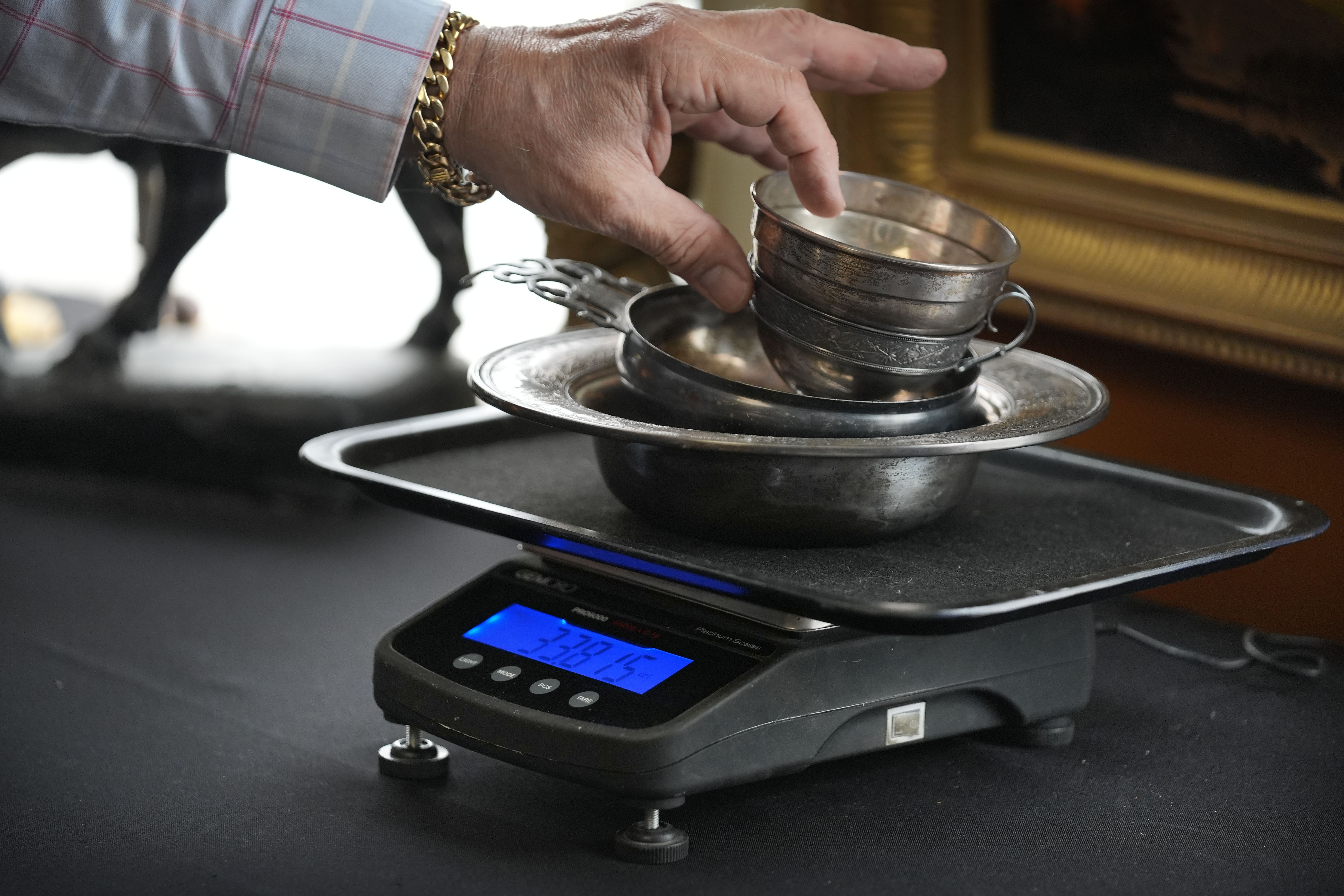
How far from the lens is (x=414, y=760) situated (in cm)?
88

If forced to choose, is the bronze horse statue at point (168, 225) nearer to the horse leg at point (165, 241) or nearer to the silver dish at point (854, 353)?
the horse leg at point (165, 241)

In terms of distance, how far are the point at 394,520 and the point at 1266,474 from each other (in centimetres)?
88

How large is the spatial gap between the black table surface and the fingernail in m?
0.32

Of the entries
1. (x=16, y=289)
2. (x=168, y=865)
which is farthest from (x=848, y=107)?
(x=16, y=289)

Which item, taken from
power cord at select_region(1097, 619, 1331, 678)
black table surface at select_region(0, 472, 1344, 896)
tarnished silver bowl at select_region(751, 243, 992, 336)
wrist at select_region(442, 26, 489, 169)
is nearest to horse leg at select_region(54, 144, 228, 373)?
black table surface at select_region(0, 472, 1344, 896)

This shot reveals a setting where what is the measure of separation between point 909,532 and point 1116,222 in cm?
53

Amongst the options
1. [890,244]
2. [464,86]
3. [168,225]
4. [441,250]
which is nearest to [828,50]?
[890,244]

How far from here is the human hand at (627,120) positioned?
0.83 m

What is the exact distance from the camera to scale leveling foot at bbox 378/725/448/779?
0.88m

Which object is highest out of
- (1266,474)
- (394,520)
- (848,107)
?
(848,107)

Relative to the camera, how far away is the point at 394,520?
56.4 inches

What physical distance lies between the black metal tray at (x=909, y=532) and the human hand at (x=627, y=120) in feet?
0.61

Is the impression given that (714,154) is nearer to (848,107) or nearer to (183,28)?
(848,107)

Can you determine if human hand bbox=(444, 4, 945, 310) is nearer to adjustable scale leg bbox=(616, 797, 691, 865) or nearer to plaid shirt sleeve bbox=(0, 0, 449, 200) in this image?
plaid shirt sleeve bbox=(0, 0, 449, 200)
